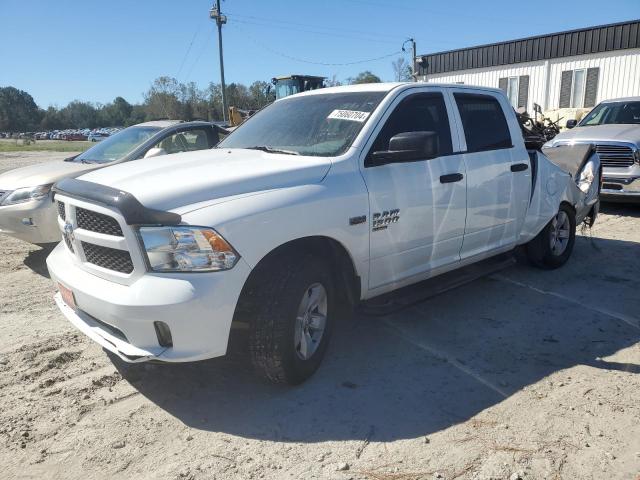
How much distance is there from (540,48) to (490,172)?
73.6ft

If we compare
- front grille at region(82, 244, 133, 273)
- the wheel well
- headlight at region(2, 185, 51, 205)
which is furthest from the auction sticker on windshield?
headlight at region(2, 185, 51, 205)

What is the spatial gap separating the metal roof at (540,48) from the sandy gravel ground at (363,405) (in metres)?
20.6

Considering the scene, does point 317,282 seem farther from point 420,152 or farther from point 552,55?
point 552,55

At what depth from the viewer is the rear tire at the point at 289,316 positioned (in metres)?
3.07

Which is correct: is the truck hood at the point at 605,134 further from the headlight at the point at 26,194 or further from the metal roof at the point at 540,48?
the metal roof at the point at 540,48

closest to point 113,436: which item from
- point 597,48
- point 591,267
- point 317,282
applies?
point 317,282

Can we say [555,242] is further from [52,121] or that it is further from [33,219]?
[52,121]

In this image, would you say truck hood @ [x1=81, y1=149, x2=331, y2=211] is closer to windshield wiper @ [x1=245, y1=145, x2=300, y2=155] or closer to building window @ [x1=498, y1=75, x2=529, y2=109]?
windshield wiper @ [x1=245, y1=145, x2=300, y2=155]

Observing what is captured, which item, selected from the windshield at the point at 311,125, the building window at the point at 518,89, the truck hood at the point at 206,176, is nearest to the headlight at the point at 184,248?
the truck hood at the point at 206,176

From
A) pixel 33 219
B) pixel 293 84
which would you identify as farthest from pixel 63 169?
pixel 293 84

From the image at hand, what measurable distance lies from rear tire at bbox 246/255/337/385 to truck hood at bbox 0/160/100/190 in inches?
157

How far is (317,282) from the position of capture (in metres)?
3.35

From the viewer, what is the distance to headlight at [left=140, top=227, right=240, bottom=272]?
2822mm

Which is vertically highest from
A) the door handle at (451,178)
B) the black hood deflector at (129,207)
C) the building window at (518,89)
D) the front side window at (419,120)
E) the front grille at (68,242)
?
the building window at (518,89)
